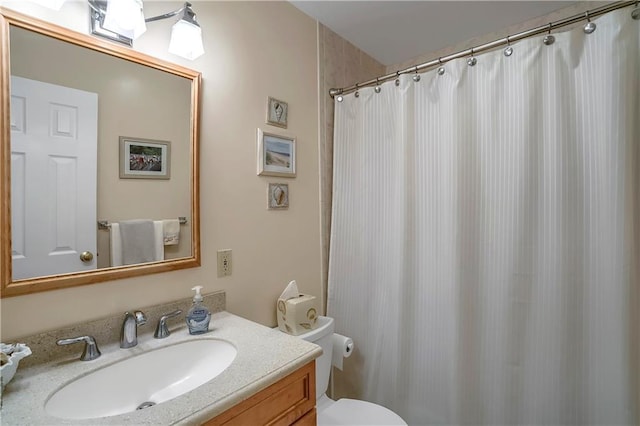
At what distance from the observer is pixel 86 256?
3.31ft

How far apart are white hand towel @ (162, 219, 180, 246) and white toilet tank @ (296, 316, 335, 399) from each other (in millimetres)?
709

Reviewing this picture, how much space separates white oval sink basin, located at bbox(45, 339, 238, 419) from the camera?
82 centimetres

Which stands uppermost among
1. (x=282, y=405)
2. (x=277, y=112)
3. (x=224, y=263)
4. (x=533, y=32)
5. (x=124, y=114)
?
(x=533, y=32)

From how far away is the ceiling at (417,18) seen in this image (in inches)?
65.6

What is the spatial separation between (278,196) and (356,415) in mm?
1092

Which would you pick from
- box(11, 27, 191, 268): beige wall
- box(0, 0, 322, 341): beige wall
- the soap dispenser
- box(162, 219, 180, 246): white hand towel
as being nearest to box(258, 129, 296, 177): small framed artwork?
box(0, 0, 322, 341): beige wall

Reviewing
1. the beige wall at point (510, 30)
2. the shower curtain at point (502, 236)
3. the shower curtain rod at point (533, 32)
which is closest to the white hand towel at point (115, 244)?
the shower curtain at point (502, 236)

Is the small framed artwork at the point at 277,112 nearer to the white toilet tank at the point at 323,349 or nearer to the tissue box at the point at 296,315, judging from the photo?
the tissue box at the point at 296,315

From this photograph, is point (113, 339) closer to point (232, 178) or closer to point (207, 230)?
point (207, 230)

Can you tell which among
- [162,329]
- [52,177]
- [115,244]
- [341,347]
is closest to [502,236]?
[341,347]

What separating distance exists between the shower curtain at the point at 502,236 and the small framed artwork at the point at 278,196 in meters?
0.39

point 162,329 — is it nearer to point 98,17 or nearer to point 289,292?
point 289,292

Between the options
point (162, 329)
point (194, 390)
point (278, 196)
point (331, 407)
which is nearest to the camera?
point (194, 390)

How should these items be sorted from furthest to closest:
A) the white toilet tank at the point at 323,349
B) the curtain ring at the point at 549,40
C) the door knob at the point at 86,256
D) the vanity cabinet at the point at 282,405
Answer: the white toilet tank at the point at 323,349 → the curtain ring at the point at 549,40 → the door knob at the point at 86,256 → the vanity cabinet at the point at 282,405
